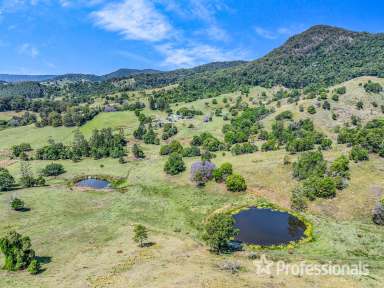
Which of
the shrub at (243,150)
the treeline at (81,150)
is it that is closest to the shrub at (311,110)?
the shrub at (243,150)

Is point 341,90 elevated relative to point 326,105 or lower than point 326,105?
elevated

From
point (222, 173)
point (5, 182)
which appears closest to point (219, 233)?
point (222, 173)

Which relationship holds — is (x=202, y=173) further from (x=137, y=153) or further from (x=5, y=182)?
(x=5, y=182)

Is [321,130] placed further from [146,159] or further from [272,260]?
[272,260]

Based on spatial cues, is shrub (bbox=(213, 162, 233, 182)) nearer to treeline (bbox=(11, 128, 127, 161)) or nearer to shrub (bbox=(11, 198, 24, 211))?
treeline (bbox=(11, 128, 127, 161))

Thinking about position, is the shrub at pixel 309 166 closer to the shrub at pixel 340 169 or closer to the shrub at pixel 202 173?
the shrub at pixel 340 169

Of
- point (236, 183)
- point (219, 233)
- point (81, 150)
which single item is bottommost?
point (219, 233)

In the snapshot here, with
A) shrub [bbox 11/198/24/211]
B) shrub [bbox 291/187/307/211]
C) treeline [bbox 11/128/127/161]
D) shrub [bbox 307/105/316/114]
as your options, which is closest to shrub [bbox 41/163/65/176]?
treeline [bbox 11/128/127/161]
